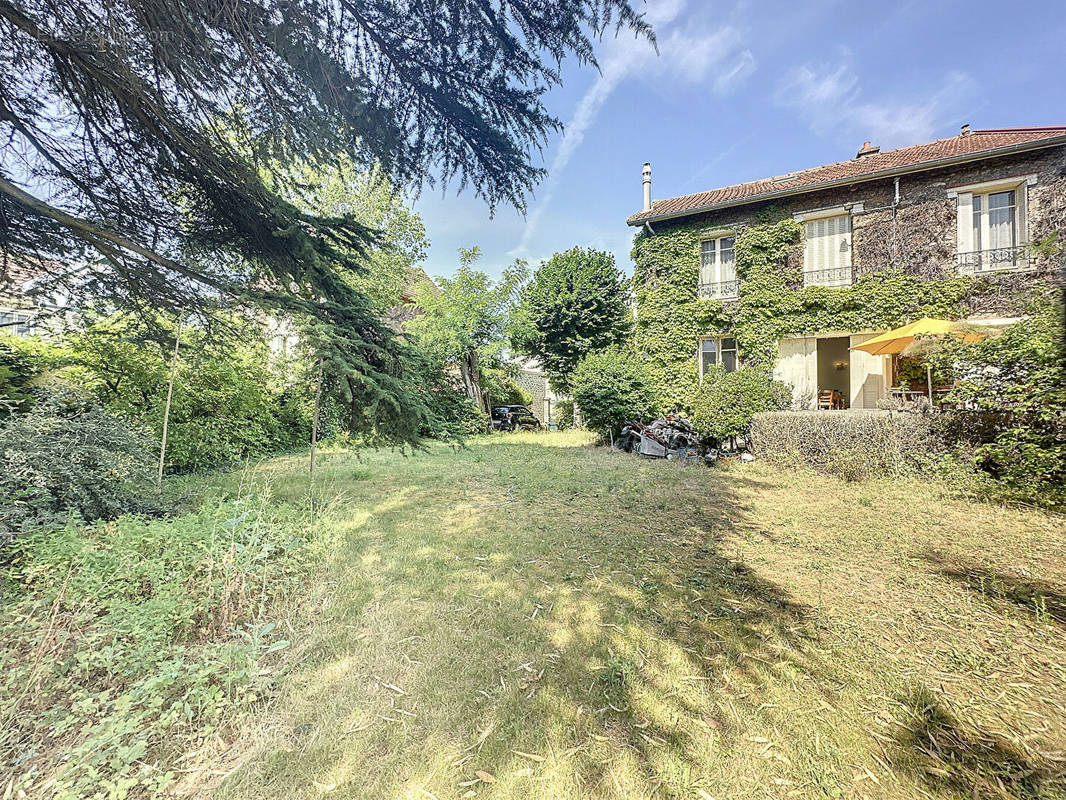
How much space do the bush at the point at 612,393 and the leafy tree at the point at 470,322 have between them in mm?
5262

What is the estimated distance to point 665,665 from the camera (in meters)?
2.15

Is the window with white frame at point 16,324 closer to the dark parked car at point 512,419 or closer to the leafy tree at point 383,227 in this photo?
the leafy tree at point 383,227

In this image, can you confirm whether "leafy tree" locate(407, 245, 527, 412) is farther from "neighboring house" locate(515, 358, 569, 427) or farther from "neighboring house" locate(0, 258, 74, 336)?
"neighboring house" locate(0, 258, 74, 336)

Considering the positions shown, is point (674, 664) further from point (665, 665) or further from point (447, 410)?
point (447, 410)

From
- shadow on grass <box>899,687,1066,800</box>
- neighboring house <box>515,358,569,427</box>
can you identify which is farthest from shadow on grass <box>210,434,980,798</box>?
neighboring house <box>515,358,569,427</box>

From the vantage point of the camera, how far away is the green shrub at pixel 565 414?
16.3m

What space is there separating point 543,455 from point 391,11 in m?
7.96

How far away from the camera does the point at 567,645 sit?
234 cm

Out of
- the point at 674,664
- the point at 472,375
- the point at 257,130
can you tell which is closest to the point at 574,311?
the point at 472,375

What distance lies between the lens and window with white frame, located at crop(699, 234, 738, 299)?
38.4 feet

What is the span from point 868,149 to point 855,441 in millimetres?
10635

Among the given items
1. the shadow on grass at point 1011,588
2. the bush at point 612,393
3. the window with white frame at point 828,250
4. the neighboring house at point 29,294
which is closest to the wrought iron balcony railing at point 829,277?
the window with white frame at point 828,250

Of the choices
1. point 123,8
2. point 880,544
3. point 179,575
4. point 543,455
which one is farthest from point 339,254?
point 543,455

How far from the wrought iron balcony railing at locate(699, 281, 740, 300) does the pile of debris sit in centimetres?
447
